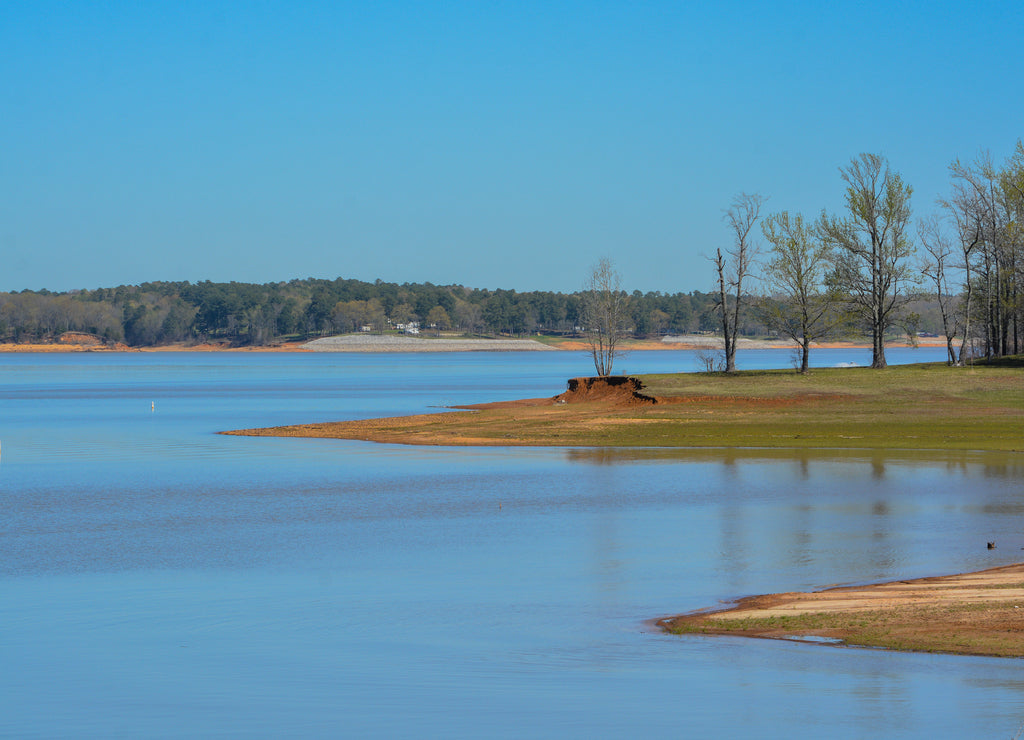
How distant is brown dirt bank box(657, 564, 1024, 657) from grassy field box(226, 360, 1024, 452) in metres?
22.8

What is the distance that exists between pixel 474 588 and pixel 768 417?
104ft

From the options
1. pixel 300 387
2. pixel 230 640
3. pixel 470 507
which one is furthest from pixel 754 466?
pixel 300 387

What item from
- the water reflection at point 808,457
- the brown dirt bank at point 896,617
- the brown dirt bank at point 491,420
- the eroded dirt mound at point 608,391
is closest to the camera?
the brown dirt bank at point 896,617

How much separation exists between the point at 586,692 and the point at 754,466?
21.7 metres

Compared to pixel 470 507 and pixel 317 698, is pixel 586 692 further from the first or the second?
pixel 470 507

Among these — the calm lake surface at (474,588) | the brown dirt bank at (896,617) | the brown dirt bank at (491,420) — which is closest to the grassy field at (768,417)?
the brown dirt bank at (491,420)

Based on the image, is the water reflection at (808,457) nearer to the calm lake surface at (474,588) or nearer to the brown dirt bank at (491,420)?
the calm lake surface at (474,588)

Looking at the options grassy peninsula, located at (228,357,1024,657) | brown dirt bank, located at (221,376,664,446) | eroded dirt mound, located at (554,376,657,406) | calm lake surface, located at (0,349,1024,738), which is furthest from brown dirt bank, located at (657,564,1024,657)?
eroded dirt mound, located at (554,376,657,406)

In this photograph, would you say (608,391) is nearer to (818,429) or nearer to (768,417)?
(768,417)

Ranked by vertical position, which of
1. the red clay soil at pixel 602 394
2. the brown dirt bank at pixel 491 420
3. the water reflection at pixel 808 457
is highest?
the red clay soil at pixel 602 394

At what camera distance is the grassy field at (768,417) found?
3800 cm

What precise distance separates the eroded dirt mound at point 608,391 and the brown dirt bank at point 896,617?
122 ft

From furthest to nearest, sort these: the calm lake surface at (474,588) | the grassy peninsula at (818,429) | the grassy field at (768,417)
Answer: the grassy field at (768,417)
the grassy peninsula at (818,429)
the calm lake surface at (474,588)

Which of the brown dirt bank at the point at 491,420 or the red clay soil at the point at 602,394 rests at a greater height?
the red clay soil at the point at 602,394
